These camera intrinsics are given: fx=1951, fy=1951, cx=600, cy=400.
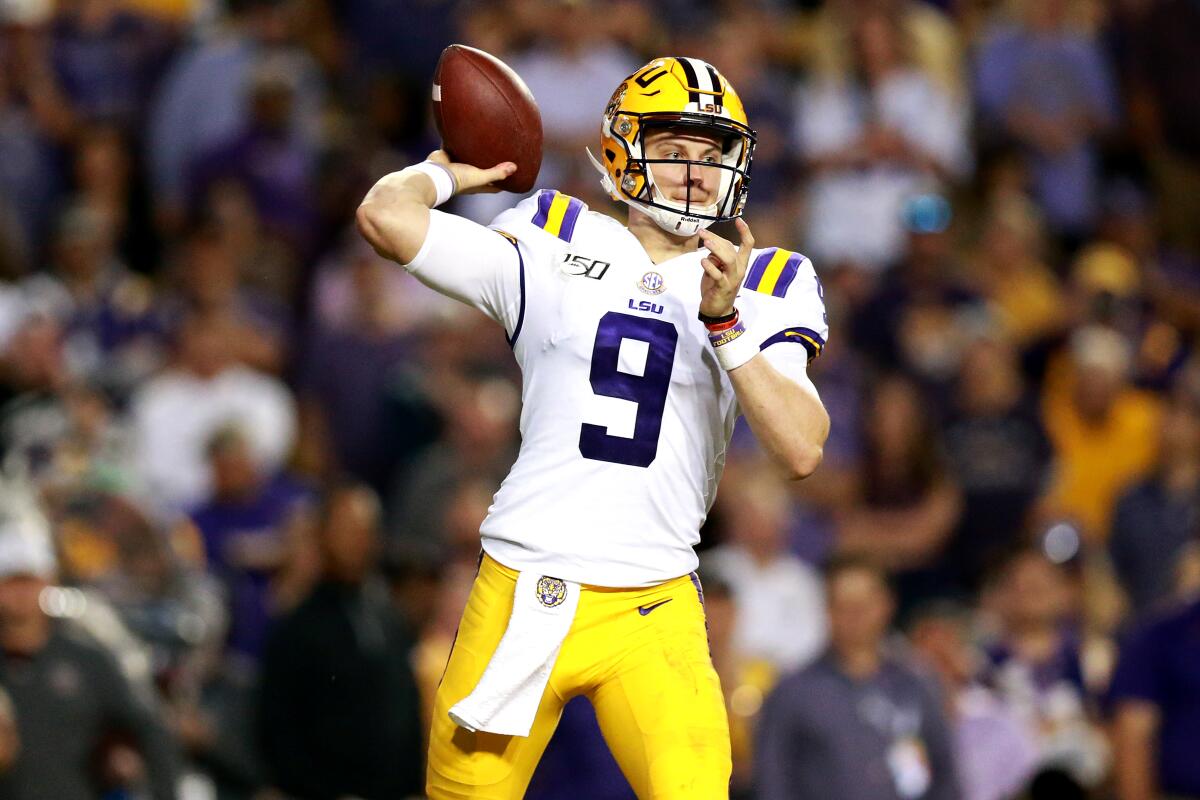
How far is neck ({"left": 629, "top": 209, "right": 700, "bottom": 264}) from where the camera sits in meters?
4.73

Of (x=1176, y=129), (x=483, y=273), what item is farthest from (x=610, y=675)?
(x=1176, y=129)

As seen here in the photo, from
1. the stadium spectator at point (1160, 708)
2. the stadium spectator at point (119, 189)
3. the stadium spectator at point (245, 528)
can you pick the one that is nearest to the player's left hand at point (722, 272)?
the stadium spectator at point (1160, 708)

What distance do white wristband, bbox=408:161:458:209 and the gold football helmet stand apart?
410 millimetres

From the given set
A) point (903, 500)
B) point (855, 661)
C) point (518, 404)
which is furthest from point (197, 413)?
point (855, 661)

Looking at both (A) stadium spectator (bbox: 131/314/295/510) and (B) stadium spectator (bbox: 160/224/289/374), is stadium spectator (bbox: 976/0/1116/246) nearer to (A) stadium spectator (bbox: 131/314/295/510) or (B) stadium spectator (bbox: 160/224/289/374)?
(B) stadium spectator (bbox: 160/224/289/374)

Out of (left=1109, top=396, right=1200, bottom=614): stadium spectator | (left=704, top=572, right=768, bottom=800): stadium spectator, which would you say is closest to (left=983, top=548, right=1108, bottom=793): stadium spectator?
(left=1109, top=396, right=1200, bottom=614): stadium spectator

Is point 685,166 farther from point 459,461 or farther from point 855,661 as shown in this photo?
point 459,461

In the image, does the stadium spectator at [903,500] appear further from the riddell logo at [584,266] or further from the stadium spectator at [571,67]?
the riddell logo at [584,266]

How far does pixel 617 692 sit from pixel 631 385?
27.9 inches

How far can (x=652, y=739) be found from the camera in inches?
174

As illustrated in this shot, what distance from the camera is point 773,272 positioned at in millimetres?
4660

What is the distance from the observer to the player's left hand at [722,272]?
4.29m

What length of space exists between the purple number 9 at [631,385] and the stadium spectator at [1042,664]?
4490 millimetres

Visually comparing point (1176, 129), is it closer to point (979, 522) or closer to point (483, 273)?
point (979, 522)
